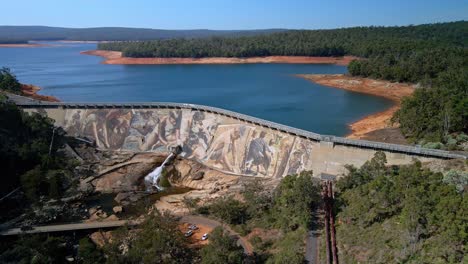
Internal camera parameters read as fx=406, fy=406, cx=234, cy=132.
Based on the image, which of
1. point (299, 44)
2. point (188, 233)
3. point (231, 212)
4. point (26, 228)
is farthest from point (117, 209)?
point (299, 44)

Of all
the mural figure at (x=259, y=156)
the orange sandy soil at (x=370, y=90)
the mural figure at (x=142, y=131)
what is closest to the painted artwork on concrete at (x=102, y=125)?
the mural figure at (x=142, y=131)

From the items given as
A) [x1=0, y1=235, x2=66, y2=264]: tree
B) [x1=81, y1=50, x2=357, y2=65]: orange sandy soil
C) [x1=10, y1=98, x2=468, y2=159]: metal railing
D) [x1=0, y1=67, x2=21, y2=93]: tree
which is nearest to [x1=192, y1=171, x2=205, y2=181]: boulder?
[x1=10, y1=98, x2=468, y2=159]: metal railing

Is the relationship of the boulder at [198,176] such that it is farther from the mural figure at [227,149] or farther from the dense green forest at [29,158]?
the dense green forest at [29,158]

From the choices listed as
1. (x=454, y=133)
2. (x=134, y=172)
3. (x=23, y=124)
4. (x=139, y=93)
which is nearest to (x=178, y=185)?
(x=134, y=172)

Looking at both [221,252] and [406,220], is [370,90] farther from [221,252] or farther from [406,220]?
[221,252]

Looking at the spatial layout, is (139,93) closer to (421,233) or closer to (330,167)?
(330,167)

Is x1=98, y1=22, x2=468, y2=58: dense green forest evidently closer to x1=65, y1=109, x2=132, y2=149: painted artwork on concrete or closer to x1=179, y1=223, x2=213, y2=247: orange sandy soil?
x1=65, y1=109, x2=132, y2=149: painted artwork on concrete
